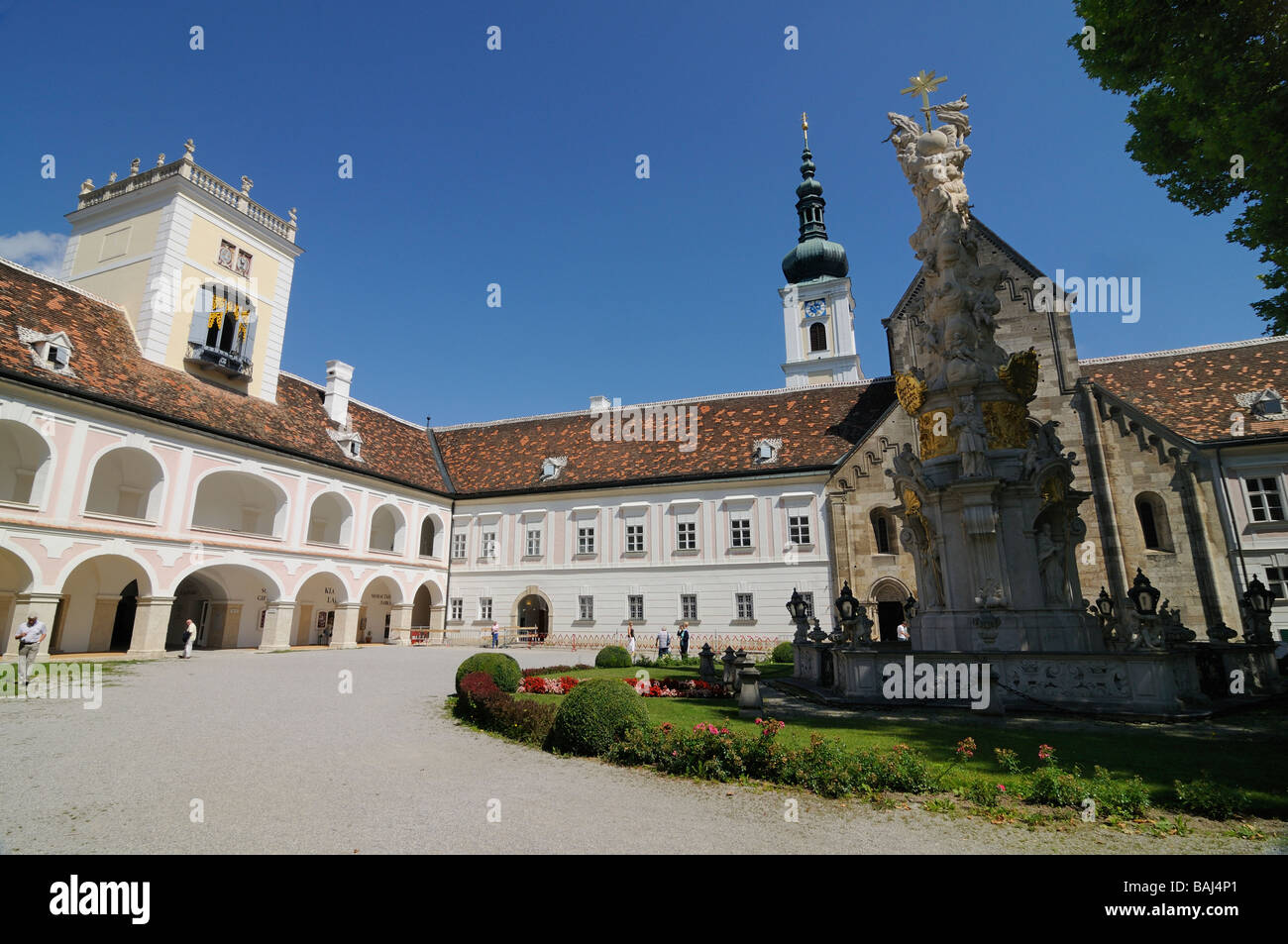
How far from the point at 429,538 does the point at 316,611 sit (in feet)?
24.7

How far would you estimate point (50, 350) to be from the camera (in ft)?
71.7

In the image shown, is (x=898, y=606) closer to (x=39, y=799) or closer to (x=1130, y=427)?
(x=1130, y=427)

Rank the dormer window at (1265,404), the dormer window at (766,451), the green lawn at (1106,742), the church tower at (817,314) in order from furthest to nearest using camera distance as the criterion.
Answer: the church tower at (817,314)
the dormer window at (766,451)
the dormer window at (1265,404)
the green lawn at (1106,742)

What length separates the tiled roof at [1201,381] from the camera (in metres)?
25.8

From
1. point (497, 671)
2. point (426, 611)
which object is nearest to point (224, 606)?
point (426, 611)

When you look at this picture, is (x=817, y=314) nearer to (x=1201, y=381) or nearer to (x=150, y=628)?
(x=1201, y=381)

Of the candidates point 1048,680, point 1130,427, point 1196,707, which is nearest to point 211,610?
point 1048,680

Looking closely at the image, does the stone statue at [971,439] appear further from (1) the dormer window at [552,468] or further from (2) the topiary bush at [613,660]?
(1) the dormer window at [552,468]

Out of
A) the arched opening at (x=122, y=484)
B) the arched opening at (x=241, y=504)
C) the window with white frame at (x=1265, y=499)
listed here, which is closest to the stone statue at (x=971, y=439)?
the window with white frame at (x=1265, y=499)

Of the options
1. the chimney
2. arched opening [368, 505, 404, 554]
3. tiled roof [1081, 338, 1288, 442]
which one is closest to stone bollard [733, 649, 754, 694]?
tiled roof [1081, 338, 1288, 442]

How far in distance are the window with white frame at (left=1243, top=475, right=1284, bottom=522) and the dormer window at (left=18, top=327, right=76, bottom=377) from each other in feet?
144

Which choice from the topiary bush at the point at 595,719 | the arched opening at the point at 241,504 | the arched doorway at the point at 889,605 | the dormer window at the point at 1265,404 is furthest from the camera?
the arched opening at the point at 241,504

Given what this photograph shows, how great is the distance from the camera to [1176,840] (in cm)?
573

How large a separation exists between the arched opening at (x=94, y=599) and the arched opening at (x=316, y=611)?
819 centimetres
